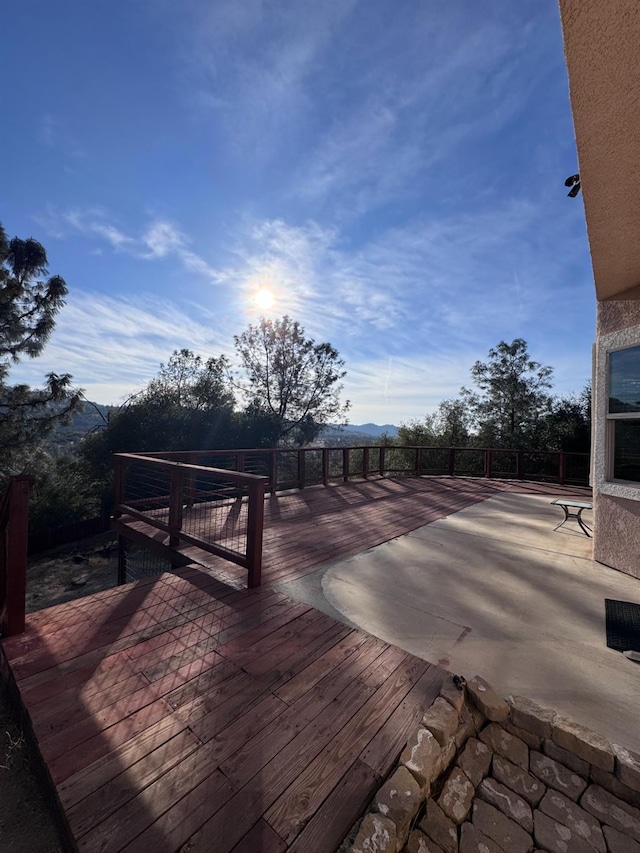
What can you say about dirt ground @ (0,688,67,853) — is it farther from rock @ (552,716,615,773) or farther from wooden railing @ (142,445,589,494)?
wooden railing @ (142,445,589,494)

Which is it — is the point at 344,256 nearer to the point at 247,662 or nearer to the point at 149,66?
the point at 149,66

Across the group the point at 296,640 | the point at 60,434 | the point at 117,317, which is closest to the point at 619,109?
the point at 296,640

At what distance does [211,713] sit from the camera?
1543mm

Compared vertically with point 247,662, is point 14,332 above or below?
above

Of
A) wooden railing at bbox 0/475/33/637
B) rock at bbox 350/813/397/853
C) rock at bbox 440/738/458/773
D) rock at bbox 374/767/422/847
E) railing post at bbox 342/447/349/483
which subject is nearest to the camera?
rock at bbox 350/813/397/853

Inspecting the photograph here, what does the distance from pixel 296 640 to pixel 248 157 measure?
7.27m

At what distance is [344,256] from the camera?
8.38 metres

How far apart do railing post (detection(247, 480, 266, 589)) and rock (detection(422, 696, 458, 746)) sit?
1605 millimetres

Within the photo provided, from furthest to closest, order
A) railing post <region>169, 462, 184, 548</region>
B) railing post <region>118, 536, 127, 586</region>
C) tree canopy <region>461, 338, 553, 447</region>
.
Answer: tree canopy <region>461, 338, 553, 447</region>, railing post <region>118, 536, 127, 586</region>, railing post <region>169, 462, 184, 548</region>

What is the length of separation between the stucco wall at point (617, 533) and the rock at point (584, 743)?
95.3 inches

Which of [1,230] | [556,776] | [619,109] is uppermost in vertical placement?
[1,230]

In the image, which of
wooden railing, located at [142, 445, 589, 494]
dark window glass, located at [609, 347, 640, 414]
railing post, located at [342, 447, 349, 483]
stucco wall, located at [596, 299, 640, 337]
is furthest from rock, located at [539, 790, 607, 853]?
railing post, located at [342, 447, 349, 483]

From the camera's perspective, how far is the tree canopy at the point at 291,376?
1580cm

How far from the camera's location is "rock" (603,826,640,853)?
1.21 meters
